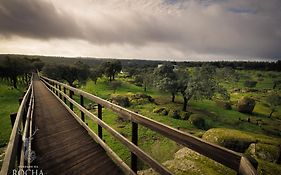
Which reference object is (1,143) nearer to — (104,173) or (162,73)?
(104,173)

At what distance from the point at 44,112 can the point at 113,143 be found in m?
11.1

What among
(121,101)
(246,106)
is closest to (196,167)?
(121,101)

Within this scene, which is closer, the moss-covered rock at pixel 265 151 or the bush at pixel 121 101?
the moss-covered rock at pixel 265 151

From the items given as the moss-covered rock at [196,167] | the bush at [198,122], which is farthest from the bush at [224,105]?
the moss-covered rock at [196,167]

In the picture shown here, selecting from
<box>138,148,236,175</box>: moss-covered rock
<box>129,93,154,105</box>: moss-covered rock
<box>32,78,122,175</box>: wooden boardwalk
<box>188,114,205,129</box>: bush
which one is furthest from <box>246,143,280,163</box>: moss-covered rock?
<box>129,93,154,105</box>: moss-covered rock

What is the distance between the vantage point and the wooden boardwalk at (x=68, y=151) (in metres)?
3.88

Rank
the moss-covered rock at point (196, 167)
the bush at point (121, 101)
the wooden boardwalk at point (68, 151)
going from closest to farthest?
the wooden boardwalk at point (68, 151)
the moss-covered rock at point (196, 167)
the bush at point (121, 101)

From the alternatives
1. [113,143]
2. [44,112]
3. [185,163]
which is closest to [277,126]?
[113,143]

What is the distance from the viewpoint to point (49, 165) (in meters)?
4.00

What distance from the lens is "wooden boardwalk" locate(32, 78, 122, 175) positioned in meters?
3.88

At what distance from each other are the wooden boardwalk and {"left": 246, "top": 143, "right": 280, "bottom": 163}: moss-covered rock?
1131 centimetres

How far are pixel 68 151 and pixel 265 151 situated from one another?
43.6 feet

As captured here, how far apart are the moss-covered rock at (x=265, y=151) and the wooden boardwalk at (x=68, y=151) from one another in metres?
11.3

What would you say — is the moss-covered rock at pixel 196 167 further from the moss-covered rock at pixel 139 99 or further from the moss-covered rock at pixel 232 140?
the moss-covered rock at pixel 139 99
